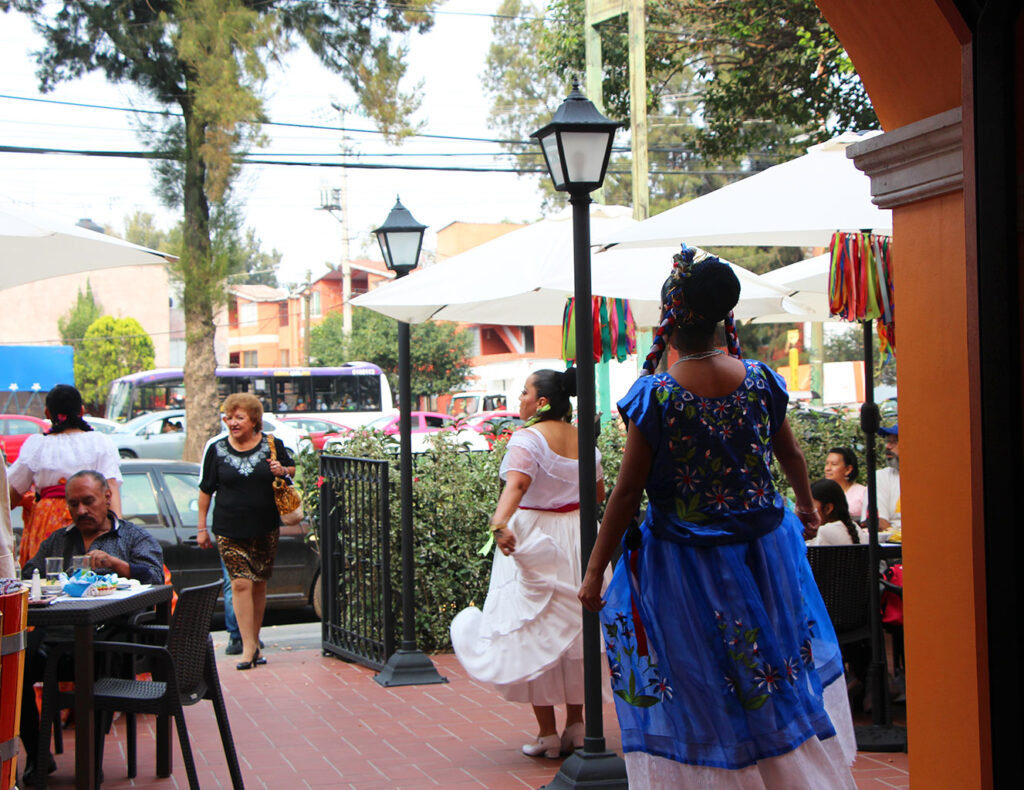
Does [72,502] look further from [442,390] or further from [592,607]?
[442,390]

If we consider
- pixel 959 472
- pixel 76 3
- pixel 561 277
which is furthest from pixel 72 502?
pixel 76 3

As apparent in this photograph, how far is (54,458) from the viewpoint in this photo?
267 inches

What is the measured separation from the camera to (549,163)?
5.12m

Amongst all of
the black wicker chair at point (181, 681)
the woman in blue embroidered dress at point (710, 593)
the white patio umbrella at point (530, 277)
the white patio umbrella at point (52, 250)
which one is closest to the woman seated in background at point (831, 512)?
the white patio umbrella at point (530, 277)

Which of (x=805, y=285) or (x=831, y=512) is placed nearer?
(x=831, y=512)

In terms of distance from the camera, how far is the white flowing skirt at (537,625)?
528 centimetres

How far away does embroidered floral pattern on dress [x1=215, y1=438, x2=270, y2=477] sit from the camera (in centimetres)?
762

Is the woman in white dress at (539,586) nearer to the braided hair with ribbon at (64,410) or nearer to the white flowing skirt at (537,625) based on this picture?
the white flowing skirt at (537,625)

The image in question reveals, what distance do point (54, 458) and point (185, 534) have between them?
2.29 metres

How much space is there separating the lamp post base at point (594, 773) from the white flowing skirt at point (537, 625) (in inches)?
22.2

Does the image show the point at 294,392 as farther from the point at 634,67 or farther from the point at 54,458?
the point at 54,458

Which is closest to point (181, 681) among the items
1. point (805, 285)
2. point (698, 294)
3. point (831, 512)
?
point (698, 294)

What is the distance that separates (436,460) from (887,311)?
3.88m

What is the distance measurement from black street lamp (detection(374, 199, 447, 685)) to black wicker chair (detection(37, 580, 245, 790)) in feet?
7.52
